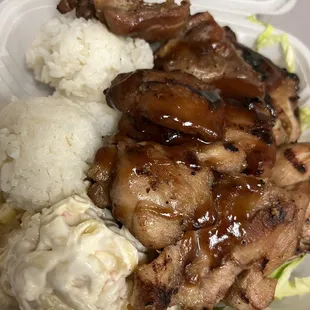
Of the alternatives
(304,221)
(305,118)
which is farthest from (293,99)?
(304,221)

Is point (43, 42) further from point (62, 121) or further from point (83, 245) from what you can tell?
point (83, 245)

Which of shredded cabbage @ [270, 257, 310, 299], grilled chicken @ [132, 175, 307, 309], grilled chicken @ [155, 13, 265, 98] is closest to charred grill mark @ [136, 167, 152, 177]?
grilled chicken @ [132, 175, 307, 309]

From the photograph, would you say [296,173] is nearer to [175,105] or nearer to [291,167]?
[291,167]

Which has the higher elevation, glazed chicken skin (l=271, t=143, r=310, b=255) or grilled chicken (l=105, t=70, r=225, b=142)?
grilled chicken (l=105, t=70, r=225, b=142)

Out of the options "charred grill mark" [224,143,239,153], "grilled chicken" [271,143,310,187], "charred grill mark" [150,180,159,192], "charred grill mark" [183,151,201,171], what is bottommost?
"grilled chicken" [271,143,310,187]

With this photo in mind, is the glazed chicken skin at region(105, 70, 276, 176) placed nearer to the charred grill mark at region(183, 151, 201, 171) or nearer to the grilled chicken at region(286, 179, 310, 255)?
the charred grill mark at region(183, 151, 201, 171)

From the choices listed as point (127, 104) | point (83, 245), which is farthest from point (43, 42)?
point (83, 245)
